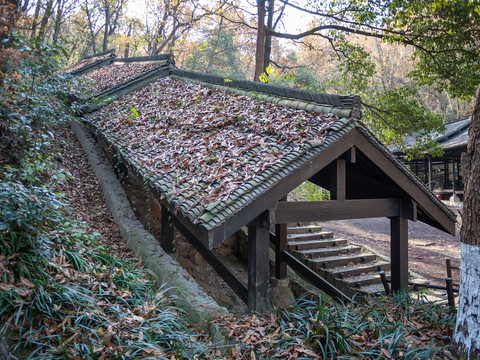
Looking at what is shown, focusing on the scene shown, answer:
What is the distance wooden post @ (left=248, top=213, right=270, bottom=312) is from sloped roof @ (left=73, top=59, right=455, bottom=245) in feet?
1.54

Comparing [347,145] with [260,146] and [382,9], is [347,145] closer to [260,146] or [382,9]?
[260,146]

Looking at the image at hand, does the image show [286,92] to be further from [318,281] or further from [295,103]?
[318,281]

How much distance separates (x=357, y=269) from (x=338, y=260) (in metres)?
0.46

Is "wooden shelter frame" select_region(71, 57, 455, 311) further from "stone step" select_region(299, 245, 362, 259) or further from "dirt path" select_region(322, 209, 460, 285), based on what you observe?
"dirt path" select_region(322, 209, 460, 285)

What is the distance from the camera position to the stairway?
758cm

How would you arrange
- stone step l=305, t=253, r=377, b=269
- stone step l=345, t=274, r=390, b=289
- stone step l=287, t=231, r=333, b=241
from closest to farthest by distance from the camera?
stone step l=345, t=274, r=390, b=289 → stone step l=305, t=253, r=377, b=269 → stone step l=287, t=231, r=333, b=241

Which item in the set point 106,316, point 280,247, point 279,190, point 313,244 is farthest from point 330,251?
point 106,316

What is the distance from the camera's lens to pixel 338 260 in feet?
27.2

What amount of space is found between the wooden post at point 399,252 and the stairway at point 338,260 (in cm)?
167

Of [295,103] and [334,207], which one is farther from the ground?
[295,103]

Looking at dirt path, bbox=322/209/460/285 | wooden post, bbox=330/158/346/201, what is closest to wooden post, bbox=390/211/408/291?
wooden post, bbox=330/158/346/201

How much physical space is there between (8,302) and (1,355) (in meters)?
0.45

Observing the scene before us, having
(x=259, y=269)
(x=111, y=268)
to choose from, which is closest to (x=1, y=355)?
(x=111, y=268)

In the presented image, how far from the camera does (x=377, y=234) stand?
46.1 ft
